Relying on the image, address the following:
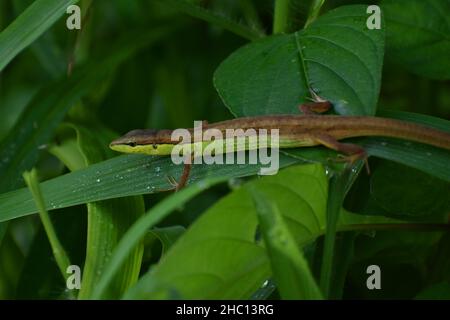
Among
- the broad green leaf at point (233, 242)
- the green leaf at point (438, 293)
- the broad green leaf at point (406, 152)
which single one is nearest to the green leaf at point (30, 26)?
the broad green leaf at point (406, 152)

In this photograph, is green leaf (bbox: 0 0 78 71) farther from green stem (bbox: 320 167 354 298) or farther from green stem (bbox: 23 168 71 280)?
green stem (bbox: 320 167 354 298)

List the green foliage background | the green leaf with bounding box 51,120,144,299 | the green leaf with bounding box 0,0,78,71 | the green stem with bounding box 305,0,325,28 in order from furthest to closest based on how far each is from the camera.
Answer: the green stem with bounding box 305,0,325,28 < the green leaf with bounding box 0,0,78,71 < the green leaf with bounding box 51,120,144,299 < the green foliage background

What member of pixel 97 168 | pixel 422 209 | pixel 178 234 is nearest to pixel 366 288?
pixel 422 209

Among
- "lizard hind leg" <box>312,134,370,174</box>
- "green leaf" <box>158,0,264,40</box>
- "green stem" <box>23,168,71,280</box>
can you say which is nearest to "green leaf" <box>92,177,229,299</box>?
"green stem" <box>23,168,71,280</box>

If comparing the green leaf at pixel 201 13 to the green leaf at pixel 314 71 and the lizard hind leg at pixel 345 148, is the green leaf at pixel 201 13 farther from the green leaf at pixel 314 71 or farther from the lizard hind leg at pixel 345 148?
the lizard hind leg at pixel 345 148

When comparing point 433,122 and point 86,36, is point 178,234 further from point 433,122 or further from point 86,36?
point 86,36
